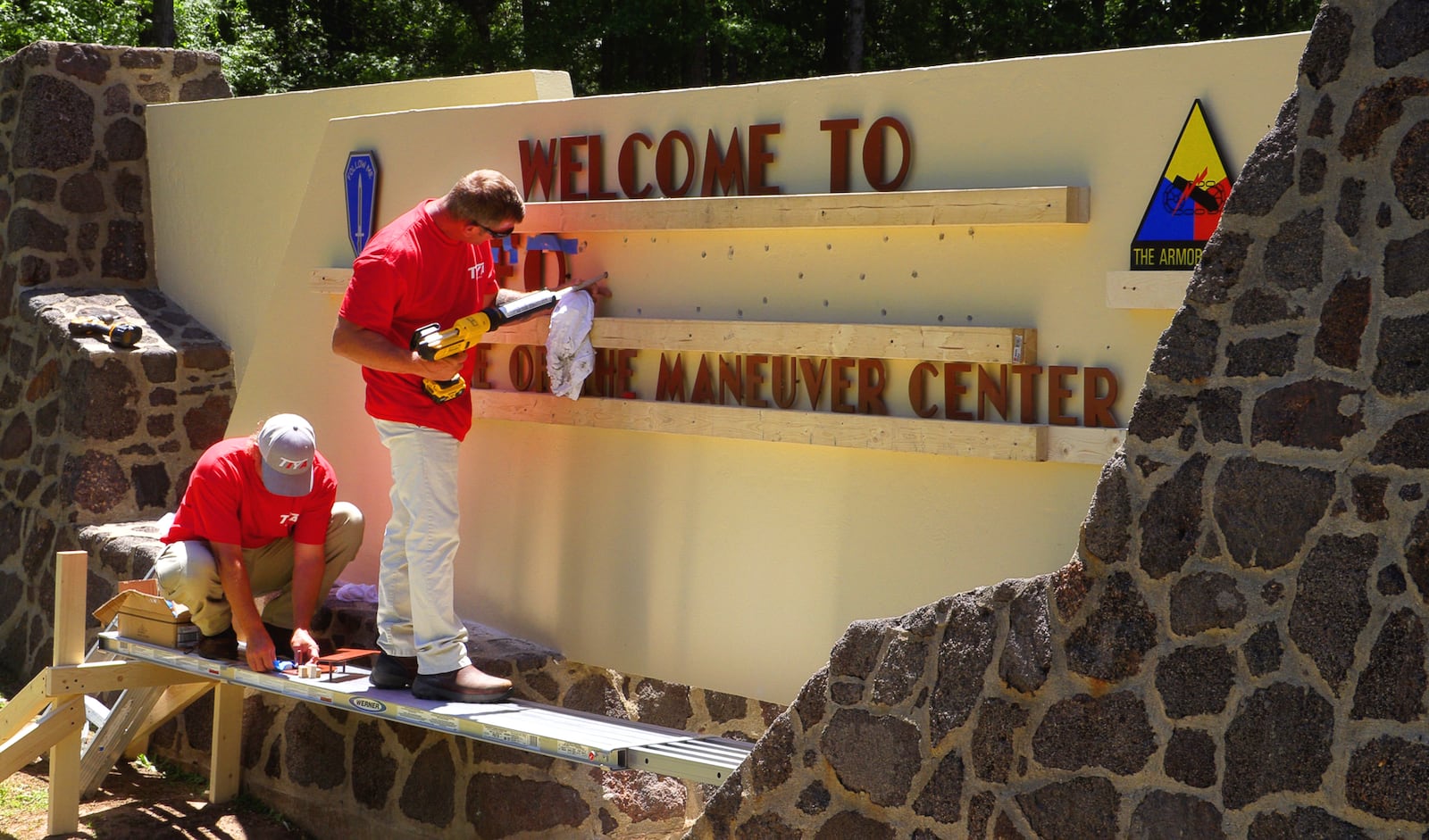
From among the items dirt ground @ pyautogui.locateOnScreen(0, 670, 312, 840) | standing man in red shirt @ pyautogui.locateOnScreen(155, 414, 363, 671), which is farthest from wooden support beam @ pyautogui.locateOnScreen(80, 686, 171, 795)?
standing man in red shirt @ pyautogui.locateOnScreen(155, 414, 363, 671)

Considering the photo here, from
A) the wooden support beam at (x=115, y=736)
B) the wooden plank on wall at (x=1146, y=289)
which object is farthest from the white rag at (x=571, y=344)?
the wooden support beam at (x=115, y=736)

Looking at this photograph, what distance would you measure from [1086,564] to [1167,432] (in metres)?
0.39

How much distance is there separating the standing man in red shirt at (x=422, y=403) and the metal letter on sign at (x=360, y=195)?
135 cm

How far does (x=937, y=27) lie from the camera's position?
63.4ft

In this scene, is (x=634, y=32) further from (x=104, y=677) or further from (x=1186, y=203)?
(x=1186, y=203)

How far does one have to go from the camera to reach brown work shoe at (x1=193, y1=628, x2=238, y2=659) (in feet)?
21.4

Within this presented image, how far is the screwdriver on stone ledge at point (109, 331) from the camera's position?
9125 mm

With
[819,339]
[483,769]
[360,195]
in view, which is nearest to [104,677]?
[483,769]

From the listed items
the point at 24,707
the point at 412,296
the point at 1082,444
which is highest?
the point at 412,296

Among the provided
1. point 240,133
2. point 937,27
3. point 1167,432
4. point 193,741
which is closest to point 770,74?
point 937,27

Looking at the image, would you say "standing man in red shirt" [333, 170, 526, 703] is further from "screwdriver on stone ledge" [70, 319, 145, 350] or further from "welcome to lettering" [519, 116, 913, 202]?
"screwdriver on stone ledge" [70, 319, 145, 350]

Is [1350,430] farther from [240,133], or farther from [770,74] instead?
[770,74]

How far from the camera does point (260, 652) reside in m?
6.16

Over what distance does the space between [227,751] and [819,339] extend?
13.4 ft
